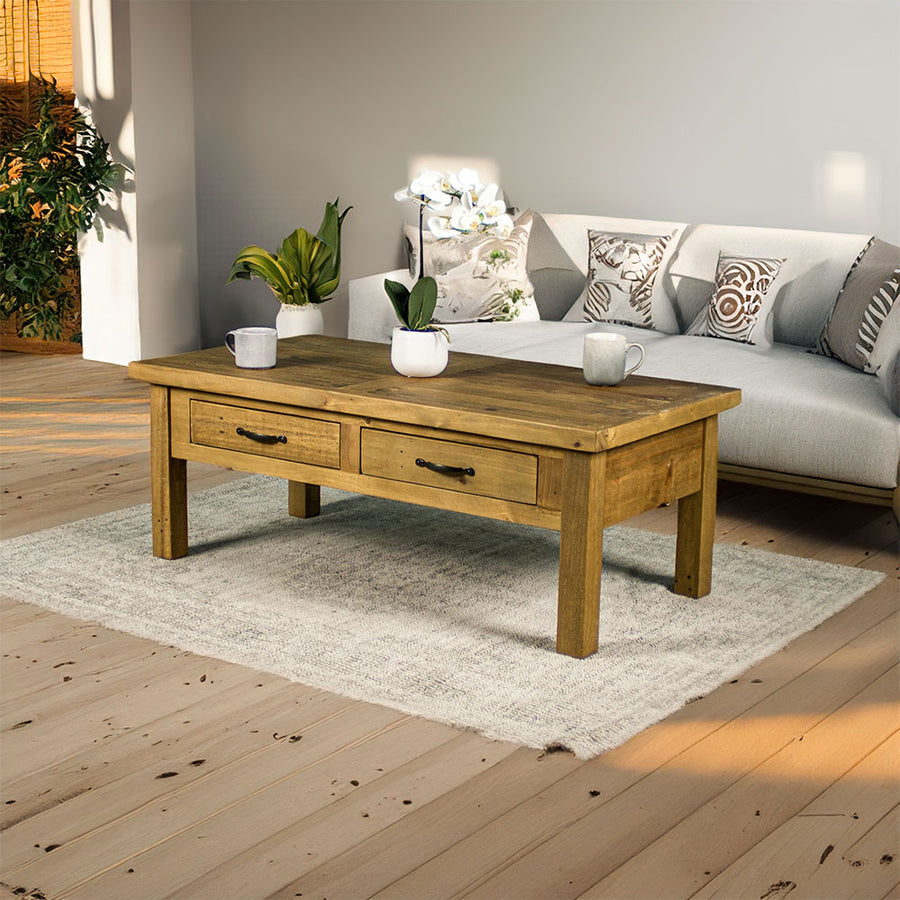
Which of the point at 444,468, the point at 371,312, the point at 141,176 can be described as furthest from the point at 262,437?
the point at 141,176

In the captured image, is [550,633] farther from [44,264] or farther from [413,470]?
[44,264]

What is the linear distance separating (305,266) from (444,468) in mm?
2627

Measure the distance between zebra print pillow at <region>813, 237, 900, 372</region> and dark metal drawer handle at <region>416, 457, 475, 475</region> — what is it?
1.57 meters

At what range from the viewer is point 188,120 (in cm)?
587

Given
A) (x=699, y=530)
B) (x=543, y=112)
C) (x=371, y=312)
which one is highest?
(x=543, y=112)

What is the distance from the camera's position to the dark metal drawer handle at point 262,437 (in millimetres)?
2881

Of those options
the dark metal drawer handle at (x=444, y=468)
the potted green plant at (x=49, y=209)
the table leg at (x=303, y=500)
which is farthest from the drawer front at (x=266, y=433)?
the potted green plant at (x=49, y=209)

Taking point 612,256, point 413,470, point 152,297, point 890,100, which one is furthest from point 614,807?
point 152,297

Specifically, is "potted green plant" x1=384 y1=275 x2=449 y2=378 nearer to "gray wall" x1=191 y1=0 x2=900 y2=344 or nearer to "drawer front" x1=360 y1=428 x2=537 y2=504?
"drawer front" x1=360 y1=428 x2=537 y2=504

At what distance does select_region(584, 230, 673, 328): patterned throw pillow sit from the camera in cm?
438

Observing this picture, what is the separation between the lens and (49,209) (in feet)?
19.1

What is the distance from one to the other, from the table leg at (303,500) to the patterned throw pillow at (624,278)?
4.73 ft

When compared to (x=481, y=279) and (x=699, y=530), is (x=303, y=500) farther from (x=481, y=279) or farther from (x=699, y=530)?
(x=481, y=279)

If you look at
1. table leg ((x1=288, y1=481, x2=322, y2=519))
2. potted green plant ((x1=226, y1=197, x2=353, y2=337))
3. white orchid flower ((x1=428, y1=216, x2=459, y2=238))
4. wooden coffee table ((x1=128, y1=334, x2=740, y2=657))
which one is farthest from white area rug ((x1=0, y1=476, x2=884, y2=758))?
potted green plant ((x1=226, y1=197, x2=353, y2=337))
